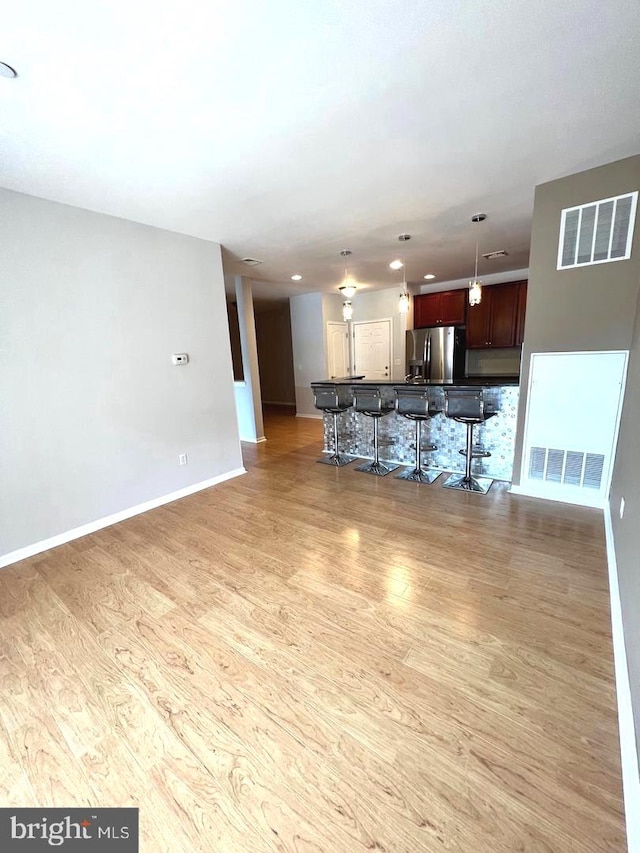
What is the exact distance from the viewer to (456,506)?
3.08 m

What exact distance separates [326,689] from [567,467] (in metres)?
2.74

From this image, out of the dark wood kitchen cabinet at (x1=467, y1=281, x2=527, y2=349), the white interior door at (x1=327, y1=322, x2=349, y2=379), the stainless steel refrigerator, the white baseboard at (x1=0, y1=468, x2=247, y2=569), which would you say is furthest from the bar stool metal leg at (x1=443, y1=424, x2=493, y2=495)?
the white interior door at (x1=327, y1=322, x2=349, y2=379)

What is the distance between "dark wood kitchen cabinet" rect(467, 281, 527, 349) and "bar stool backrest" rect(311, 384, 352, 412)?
10.3 feet

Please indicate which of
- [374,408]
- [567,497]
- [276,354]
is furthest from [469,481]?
[276,354]

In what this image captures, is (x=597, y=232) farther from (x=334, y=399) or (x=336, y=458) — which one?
(x=336, y=458)

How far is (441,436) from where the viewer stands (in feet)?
13.0

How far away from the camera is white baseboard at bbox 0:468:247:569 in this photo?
2576mm

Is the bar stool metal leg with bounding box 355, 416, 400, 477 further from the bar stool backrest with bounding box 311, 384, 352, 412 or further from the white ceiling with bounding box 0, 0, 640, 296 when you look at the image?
the white ceiling with bounding box 0, 0, 640, 296

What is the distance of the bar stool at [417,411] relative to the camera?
3.61m

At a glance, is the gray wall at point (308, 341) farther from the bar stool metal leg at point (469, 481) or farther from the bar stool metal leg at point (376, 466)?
the bar stool metal leg at point (469, 481)

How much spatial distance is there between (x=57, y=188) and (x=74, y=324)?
0.94 m

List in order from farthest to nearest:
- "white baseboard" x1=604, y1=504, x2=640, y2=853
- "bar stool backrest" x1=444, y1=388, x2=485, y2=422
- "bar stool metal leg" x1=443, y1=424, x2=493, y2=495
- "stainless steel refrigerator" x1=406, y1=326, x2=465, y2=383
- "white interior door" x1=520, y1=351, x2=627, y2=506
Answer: "stainless steel refrigerator" x1=406, y1=326, x2=465, y2=383, "bar stool metal leg" x1=443, y1=424, x2=493, y2=495, "bar stool backrest" x1=444, y1=388, x2=485, y2=422, "white interior door" x1=520, y1=351, x2=627, y2=506, "white baseboard" x1=604, y1=504, x2=640, y2=853

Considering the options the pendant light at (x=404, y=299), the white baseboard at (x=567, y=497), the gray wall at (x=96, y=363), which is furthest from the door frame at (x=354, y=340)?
the white baseboard at (x=567, y=497)

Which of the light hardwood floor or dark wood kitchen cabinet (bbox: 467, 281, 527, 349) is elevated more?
dark wood kitchen cabinet (bbox: 467, 281, 527, 349)
